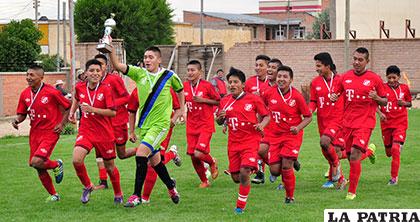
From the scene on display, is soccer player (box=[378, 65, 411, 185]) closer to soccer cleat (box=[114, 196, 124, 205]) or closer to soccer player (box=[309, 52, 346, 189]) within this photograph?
soccer player (box=[309, 52, 346, 189])

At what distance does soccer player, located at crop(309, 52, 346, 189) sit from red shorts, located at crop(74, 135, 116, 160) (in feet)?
10.7

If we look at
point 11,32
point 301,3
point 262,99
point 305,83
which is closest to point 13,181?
point 262,99

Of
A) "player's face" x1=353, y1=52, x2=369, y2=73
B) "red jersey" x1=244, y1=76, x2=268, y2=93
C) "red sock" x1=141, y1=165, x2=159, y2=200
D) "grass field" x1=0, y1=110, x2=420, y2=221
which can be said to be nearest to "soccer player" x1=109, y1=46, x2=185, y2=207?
"red sock" x1=141, y1=165, x2=159, y2=200

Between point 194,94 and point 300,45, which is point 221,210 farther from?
point 300,45

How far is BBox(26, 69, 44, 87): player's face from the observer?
528 inches

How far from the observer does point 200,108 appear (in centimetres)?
1536

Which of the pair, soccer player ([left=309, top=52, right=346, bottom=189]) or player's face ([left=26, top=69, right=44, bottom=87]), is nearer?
player's face ([left=26, top=69, right=44, bottom=87])

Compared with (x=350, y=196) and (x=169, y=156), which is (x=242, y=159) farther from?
(x=169, y=156)

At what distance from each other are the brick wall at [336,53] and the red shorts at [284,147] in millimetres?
36086

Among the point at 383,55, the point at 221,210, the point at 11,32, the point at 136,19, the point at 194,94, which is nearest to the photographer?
the point at 221,210

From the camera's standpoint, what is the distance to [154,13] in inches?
2955

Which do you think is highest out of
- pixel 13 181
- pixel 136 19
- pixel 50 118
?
pixel 136 19

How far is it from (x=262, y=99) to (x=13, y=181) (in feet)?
17.8

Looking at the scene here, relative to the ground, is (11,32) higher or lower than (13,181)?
higher
